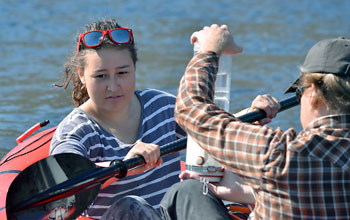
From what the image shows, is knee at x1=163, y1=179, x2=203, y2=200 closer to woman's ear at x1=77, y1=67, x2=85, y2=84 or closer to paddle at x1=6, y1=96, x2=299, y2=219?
paddle at x1=6, y1=96, x2=299, y2=219

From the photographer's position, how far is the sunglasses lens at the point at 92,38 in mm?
2570

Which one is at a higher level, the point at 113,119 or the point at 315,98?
the point at 315,98

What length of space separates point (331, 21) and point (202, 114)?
32.1 feet

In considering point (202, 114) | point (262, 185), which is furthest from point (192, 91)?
point (262, 185)

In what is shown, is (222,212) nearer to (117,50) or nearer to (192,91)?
(192,91)

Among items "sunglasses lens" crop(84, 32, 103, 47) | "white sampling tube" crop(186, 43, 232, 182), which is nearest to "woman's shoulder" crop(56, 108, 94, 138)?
"sunglasses lens" crop(84, 32, 103, 47)

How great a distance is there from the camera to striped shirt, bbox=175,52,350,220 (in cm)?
159

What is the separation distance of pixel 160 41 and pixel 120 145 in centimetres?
704

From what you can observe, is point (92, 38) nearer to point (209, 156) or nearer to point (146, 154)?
point (146, 154)

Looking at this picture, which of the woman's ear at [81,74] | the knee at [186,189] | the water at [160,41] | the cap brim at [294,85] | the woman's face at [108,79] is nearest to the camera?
the cap brim at [294,85]

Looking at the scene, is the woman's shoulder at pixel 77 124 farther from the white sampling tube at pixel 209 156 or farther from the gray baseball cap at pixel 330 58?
the gray baseball cap at pixel 330 58

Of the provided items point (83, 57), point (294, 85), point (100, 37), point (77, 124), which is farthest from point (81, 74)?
point (294, 85)

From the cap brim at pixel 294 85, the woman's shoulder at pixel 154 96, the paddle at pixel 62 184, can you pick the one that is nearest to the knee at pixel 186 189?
the paddle at pixel 62 184

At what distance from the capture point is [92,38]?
2.59 meters
